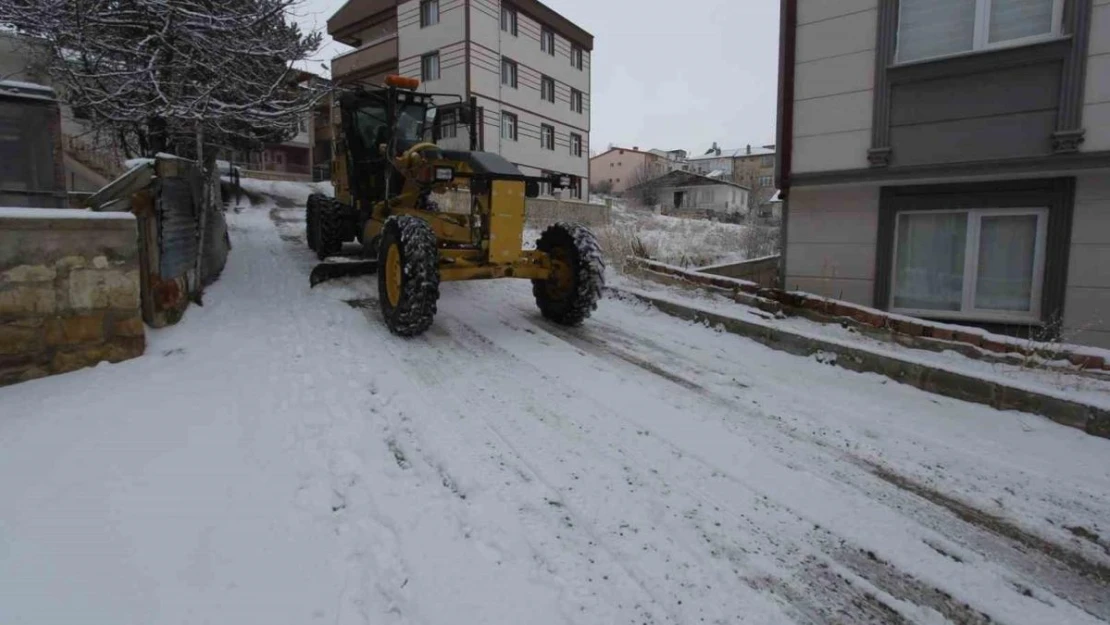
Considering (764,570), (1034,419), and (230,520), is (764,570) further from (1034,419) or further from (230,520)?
(1034,419)

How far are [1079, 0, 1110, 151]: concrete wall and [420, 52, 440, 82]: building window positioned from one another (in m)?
23.0

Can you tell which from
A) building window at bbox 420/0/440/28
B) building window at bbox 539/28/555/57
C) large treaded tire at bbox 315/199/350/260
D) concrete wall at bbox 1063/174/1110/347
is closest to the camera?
concrete wall at bbox 1063/174/1110/347

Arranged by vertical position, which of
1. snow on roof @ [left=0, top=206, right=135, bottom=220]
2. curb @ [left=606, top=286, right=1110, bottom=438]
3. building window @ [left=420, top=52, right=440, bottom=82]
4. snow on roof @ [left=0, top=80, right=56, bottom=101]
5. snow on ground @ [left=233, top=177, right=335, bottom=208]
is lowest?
curb @ [left=606, top=286, right=1110, bottom=438]

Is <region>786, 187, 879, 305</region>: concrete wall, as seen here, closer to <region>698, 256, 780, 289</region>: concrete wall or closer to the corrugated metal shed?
<region>698, 256, 780, 289</region>: concrete wall

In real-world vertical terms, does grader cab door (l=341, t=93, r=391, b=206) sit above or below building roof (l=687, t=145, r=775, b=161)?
below

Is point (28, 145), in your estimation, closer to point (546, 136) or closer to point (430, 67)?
point (430, 67)

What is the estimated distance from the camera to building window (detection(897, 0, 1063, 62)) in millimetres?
6156

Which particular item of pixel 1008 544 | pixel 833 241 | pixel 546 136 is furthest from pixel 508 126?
pixel 1008 544

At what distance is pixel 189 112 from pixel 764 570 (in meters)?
7.72

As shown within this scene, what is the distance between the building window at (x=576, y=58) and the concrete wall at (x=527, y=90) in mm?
247

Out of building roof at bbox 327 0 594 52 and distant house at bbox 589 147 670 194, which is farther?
distant house at bbox 589 147 670 194

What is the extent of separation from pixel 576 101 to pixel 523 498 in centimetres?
3147

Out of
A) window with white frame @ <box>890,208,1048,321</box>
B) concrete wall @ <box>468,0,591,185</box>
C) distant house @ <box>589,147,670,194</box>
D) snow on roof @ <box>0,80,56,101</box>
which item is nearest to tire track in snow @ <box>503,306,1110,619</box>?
window with white frame @ <box>890,208,1048,321</box>

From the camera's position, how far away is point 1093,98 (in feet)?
19.4
